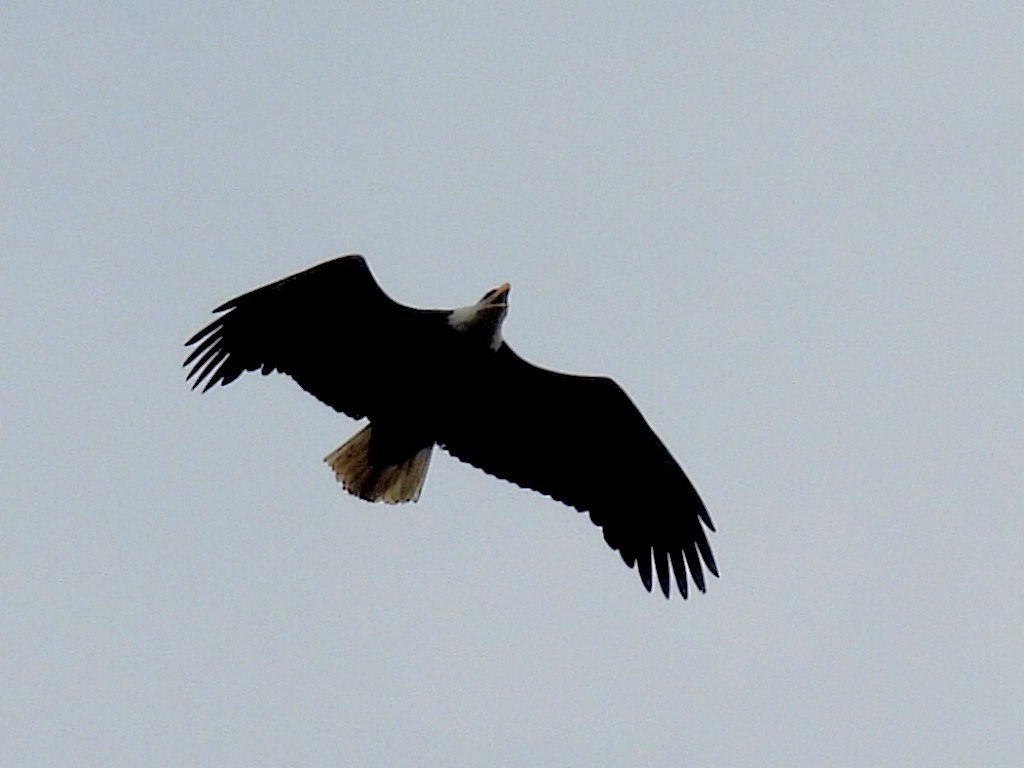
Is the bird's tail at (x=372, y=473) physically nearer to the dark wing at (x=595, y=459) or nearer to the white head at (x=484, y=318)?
the dark wing at (x=595, y=459)

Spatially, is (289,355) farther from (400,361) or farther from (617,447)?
(617,447)

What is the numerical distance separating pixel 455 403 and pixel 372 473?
2.35 feet

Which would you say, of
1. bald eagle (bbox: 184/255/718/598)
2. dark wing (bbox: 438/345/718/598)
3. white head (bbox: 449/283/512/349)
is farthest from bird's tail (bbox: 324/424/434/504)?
white head (bbox: 449/283/512/349)

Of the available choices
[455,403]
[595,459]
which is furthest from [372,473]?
[595,459]

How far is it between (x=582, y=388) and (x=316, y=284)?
1545mm

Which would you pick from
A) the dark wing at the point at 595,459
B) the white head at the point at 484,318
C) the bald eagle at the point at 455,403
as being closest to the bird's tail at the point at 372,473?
the bald eagle at the point at 455,403

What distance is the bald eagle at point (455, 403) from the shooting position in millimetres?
9766

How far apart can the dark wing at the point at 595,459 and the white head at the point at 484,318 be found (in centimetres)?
44

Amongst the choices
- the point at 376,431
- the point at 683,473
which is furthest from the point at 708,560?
the point at 376,431

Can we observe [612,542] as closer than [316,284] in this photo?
No

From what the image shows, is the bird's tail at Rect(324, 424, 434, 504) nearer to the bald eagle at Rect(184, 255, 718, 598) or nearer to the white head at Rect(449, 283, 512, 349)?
the bald eagle at Rect(184, 255, 718, 598)

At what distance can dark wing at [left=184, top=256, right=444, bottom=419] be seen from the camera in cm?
973

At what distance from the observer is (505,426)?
10.3 meters

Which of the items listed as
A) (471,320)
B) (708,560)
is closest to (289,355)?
(471,320)
